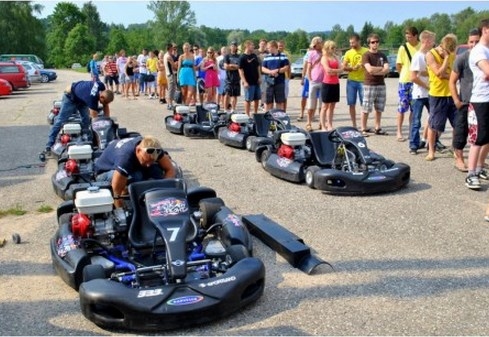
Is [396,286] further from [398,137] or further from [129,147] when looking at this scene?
[398,137]

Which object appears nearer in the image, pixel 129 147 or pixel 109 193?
pixel 109 193

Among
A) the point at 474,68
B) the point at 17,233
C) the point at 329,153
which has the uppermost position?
the point at 474,68

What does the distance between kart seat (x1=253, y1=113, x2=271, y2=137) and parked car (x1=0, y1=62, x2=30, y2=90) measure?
18585mm

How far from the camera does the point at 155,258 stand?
15.3 feet

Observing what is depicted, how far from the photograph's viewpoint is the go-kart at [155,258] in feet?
12.1

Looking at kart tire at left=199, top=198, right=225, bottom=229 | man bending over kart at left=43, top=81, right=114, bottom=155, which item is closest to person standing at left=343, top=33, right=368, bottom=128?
man bending over kart at left=43, top=81, right=114, bottom=155

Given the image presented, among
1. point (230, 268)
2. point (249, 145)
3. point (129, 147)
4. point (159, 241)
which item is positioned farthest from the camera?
point (249, 145)

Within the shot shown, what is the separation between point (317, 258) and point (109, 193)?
70.5 inches

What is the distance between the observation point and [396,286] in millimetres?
4305

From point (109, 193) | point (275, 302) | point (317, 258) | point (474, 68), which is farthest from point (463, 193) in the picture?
point (109, 193)

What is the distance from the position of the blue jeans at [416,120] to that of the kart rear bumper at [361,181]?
2070 mm

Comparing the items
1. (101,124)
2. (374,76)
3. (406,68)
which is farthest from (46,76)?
(406,68)

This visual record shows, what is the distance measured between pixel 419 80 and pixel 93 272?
6203 millimetres

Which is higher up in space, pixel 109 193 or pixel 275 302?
pixel 109 193
